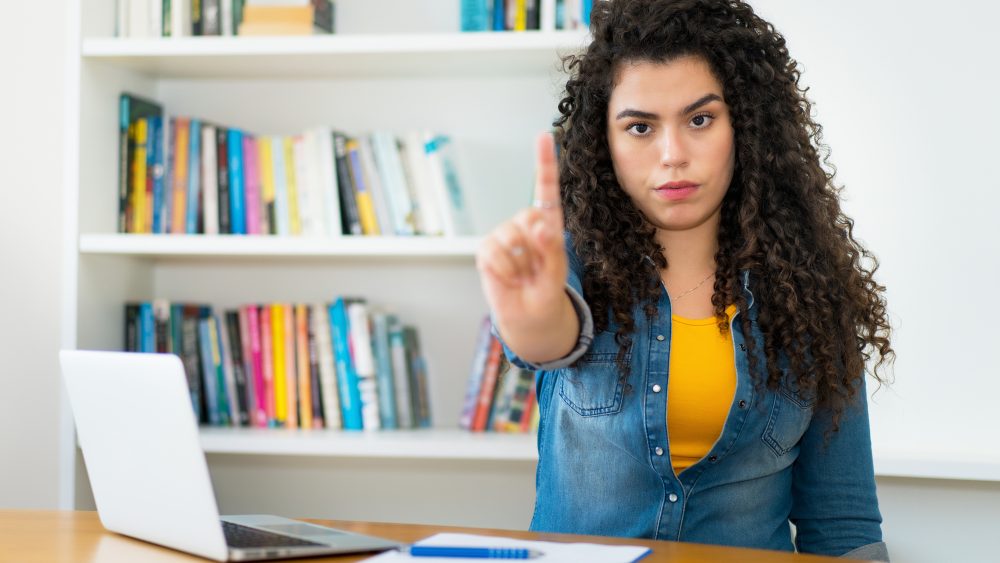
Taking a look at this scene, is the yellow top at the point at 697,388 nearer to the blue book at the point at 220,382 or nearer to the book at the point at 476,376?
the book at the point at 476,376

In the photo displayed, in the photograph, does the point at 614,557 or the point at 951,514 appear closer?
the point at 614,557

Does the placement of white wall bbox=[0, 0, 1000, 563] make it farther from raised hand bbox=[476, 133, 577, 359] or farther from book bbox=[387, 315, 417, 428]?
raised hand bbox=[476, 133, 577, 359]

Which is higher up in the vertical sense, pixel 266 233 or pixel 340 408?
pixel 266 233

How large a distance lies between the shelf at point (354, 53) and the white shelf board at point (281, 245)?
363 millimetres

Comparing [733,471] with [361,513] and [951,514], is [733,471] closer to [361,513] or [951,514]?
[951,514]

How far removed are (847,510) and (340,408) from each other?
112 cm

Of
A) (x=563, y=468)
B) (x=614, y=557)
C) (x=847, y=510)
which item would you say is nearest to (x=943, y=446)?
(x=847, y=510)

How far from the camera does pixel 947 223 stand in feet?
6.46

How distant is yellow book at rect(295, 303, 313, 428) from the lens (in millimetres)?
2105

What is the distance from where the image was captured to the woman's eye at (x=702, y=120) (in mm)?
1267

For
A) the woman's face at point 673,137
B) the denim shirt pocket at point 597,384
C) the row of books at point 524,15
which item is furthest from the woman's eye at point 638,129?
the row of books at point 524,15

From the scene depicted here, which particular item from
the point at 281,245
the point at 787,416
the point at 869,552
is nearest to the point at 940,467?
the point at 869,552

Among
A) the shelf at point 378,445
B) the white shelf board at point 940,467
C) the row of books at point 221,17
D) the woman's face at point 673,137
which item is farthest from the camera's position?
the row of books at point 221,17

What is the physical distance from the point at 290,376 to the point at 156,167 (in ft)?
1.73
